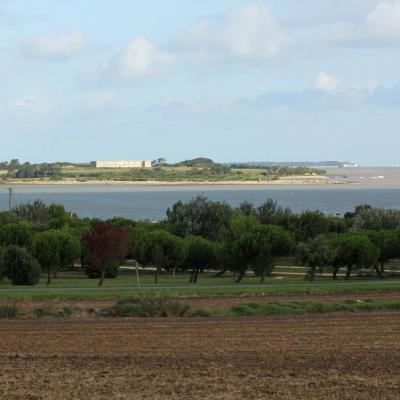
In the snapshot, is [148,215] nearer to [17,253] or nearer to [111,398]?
[17,253]

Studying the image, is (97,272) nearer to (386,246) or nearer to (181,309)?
(386,246)

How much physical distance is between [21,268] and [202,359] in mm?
37262

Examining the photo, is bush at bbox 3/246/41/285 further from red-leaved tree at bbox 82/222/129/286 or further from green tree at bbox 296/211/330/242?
green tree at bbox 296/211/330/242

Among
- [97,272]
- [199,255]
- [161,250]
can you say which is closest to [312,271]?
Answer: [199,255]

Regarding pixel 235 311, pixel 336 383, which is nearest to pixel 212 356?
pixel 336 383

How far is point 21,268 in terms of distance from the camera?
58000mm

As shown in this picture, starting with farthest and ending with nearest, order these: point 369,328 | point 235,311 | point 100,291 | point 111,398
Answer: point 100,291 → point 235,311 → point 369,328 → point 111,398

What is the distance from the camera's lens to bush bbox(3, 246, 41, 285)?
190 feet

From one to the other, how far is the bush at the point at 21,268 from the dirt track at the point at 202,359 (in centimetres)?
2644

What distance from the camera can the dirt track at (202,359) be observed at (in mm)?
18234

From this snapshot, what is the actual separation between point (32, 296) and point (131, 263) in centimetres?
3973

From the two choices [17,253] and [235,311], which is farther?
[17,253]

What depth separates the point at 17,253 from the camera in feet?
194

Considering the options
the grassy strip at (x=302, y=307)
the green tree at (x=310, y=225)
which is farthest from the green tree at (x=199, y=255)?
the grassy strip at (x=302, y=307)
